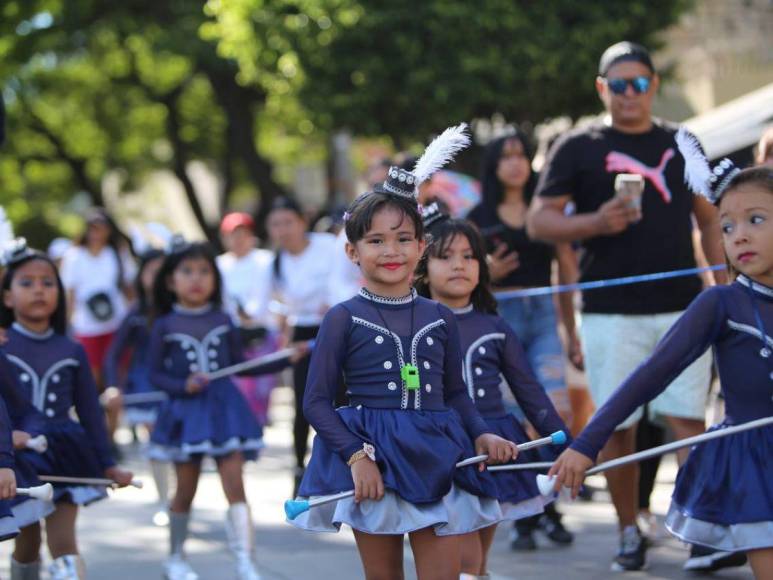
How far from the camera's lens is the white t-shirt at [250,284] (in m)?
11.6

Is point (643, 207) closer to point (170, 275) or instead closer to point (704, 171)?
point (704, 171)

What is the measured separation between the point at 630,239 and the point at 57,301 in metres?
2.59

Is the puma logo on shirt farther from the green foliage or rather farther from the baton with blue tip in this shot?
the green foliage

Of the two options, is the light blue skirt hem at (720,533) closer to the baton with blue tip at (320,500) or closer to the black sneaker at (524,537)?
the baton with blue tip at (320,500)

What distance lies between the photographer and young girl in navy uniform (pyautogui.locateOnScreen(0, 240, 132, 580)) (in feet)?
21.7

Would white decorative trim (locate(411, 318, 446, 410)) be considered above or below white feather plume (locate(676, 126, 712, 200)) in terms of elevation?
below

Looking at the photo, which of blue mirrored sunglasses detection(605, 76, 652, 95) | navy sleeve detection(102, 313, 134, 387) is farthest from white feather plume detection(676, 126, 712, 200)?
navy sleeve detection(102, 313, 134, 387)

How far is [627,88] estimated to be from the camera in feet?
23.1

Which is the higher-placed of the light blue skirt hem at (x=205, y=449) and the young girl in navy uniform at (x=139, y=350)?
the young girl in navy uniform at (x=139, y=350)

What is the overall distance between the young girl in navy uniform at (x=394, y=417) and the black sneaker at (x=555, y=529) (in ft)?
9.00

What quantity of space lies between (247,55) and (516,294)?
12.7 metres

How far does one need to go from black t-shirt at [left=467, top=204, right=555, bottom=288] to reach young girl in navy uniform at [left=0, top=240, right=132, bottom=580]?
2.32m

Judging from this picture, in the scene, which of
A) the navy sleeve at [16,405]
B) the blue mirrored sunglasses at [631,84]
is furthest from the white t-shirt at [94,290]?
the blue mirrored sunglasses at [631,84]

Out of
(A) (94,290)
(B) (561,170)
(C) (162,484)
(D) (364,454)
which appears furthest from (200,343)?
(A) (94,290)
